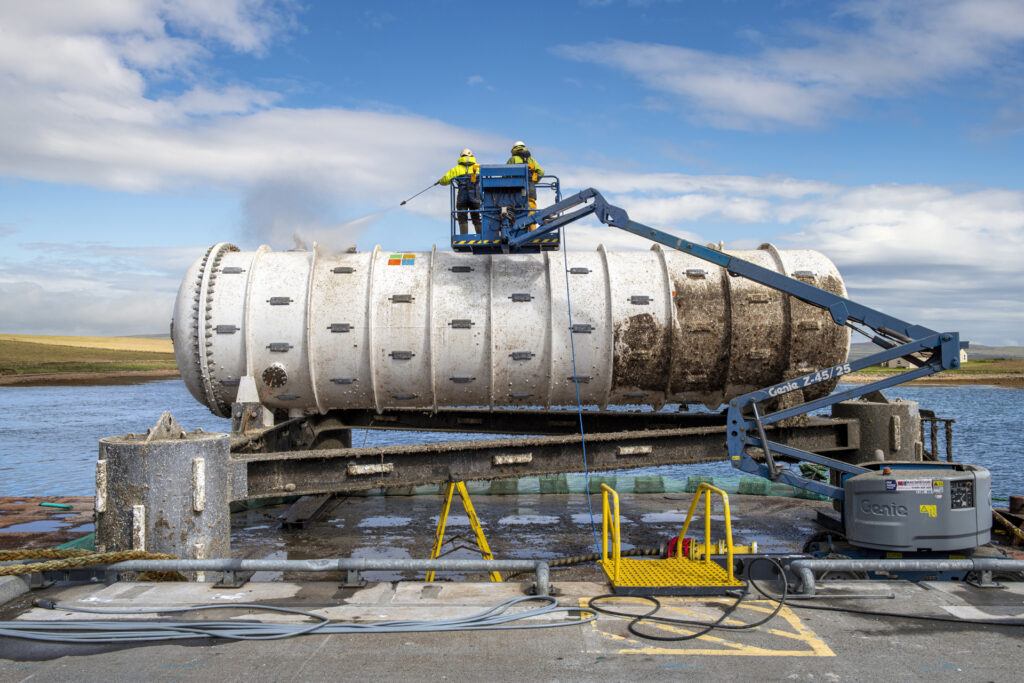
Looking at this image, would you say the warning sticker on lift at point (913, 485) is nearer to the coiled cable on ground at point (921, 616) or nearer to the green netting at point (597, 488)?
the coiled cable on ground at point (921, 616)

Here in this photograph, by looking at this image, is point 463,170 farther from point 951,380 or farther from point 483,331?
point 951,380

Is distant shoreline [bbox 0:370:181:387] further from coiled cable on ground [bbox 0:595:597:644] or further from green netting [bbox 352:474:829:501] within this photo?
coiled cable on ground [bbox 0:595:597:644]

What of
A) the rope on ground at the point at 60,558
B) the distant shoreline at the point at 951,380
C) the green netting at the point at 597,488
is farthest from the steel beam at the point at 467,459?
the distant shoreline at the point at 951,380

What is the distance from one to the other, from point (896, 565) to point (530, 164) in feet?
26.0

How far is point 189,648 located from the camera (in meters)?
6.13

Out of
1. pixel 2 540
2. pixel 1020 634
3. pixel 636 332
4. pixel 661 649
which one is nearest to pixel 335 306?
pixel 636 332

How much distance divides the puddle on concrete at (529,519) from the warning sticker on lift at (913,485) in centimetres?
731

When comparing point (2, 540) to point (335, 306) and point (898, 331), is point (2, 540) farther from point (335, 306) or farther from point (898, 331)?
point (898, 331)

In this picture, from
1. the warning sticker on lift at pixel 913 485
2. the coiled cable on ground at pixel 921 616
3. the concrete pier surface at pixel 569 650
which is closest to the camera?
the concrete pier surface at pixel 569 650

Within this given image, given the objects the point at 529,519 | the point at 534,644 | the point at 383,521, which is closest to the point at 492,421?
the point at 529,519

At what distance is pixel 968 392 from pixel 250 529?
253ft

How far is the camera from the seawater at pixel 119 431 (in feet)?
83.7

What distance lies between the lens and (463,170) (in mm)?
12188

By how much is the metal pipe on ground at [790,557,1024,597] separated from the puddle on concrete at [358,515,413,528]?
9211 millimetres
